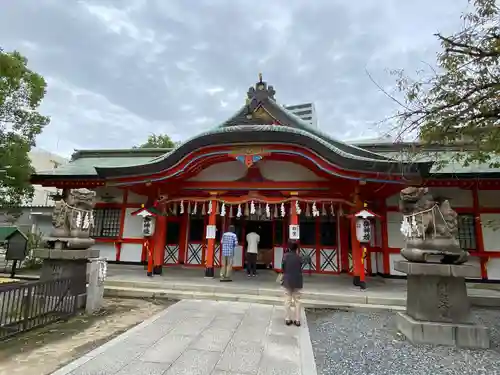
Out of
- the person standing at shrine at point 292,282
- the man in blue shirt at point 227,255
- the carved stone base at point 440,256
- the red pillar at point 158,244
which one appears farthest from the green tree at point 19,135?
the carved stone base at point 440,256

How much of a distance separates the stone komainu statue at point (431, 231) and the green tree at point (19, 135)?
1127 centimetres

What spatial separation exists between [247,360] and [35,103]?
10.8m

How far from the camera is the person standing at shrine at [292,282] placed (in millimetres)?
5531

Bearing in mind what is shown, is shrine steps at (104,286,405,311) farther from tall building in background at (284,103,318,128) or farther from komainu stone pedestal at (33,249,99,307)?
tall building in background at (284,103,318,128)

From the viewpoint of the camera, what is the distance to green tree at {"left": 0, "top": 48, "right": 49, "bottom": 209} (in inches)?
380

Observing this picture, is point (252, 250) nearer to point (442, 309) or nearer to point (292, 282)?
point (292, 282)

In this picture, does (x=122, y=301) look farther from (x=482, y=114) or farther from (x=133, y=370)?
(x=482, y=114)

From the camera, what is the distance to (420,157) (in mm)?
7891

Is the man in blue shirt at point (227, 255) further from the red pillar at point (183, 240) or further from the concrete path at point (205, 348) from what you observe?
the red pillar at point (183, 240)

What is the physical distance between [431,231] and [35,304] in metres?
6.87

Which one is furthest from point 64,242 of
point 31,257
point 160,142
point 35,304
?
point 160,142

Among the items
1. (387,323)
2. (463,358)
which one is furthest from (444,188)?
(463,358)

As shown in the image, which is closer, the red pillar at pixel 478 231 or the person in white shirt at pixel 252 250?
the red pillar at pixel 478 231

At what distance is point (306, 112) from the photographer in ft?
52.0
